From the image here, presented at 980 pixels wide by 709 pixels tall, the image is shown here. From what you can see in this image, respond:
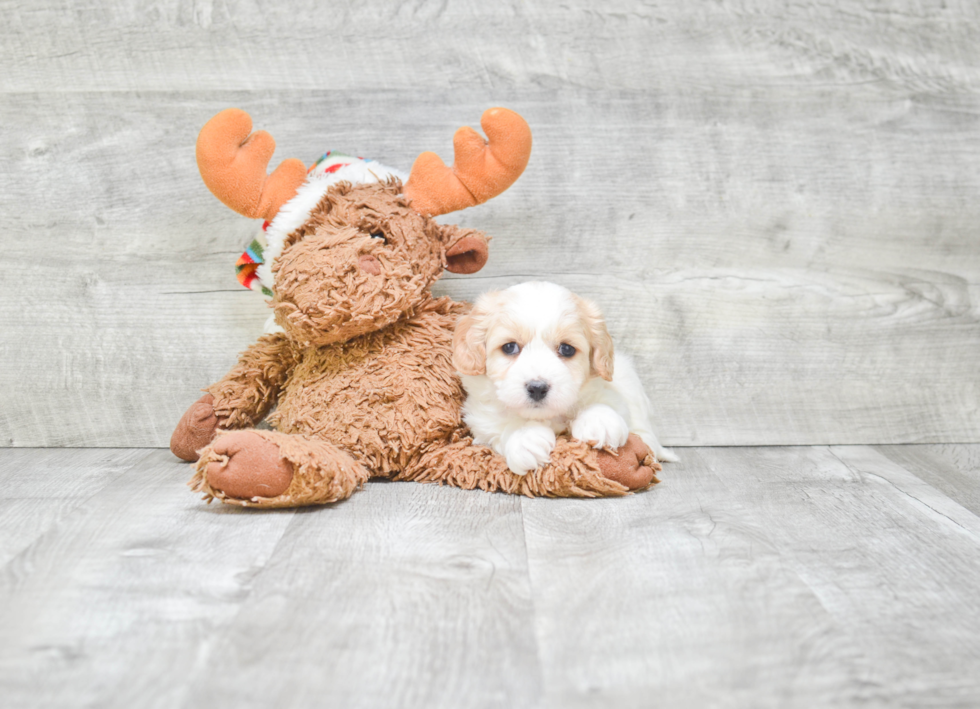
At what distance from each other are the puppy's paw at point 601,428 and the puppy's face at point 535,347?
0.11 feet

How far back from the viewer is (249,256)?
150 centimetres

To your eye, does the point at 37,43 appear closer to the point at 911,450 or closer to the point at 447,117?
the point at 447,117

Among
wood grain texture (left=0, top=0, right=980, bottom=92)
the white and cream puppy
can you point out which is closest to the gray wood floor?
the white and cream puppy

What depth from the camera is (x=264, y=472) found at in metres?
1.19

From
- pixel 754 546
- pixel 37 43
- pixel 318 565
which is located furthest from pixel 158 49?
pixel 754 546

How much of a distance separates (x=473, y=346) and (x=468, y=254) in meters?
0.24

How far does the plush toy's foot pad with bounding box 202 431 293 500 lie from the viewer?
3.87 feet

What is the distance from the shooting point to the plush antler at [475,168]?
1.36 m

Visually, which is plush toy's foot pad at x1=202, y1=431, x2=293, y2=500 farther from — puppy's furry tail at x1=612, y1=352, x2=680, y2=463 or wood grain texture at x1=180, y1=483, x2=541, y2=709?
puppy's furry tail at x1=612, y1=352, x2=680, y2=463

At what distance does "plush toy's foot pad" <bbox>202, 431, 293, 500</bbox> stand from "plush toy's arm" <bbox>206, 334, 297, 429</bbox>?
0.33 metres

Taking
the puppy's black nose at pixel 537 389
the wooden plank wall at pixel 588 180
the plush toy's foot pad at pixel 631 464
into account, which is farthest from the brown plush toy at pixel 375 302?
the wooden plank wall at pixel 588 180

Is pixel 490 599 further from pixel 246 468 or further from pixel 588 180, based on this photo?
pixel 588 180

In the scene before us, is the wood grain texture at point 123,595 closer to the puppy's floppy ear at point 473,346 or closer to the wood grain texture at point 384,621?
the wood grain texture at point 384,621

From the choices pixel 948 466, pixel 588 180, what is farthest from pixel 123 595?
pixel 948 466
